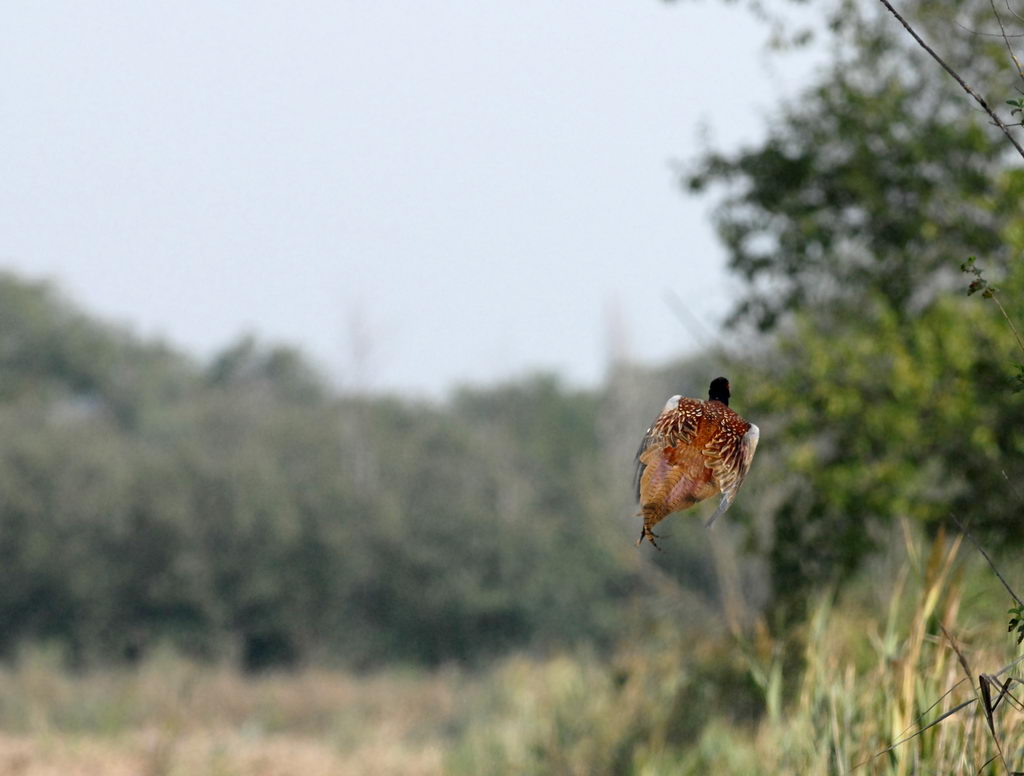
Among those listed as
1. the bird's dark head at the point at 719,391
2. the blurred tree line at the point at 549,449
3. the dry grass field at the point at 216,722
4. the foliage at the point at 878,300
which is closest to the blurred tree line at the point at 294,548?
the blurred tree line at the point at 549,449

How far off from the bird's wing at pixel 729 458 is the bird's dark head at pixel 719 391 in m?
0.05

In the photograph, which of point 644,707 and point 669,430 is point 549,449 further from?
point 669,430

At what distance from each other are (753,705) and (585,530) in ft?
87.0

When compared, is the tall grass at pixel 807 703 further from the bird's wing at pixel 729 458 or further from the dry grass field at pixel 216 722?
the dry grass field at pixel 216 722

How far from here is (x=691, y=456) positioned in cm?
125

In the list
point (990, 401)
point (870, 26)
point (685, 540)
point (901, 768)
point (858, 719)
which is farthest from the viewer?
point (685, 540)

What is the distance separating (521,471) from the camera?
41.4 metres

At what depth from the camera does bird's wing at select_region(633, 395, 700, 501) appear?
1262 millimetres

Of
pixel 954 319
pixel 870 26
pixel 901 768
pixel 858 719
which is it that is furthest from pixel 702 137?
pixel 901 768

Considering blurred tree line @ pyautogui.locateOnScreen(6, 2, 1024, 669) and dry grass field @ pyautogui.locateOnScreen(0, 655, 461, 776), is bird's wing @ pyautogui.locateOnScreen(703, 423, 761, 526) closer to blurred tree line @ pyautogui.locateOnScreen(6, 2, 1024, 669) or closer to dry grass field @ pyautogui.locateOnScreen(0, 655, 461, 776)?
blurred tree line @ pyautogui.locateOnScreen(6, 2, 1024, 669)

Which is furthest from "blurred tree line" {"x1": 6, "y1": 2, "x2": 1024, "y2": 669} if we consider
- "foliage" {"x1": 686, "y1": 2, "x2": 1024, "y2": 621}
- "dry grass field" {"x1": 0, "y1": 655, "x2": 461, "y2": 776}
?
"dry grass field" {"x1": 0, "y1": 655, "x2": 461, "y2": 776}

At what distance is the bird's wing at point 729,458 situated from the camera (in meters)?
1.24

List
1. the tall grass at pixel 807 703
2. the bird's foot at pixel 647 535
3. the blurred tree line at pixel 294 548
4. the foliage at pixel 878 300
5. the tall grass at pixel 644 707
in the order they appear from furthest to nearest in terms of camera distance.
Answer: the blurred tree line at pixel 294 548 < the foliage at pixel 878 300 < the tall grass at pixel 644 707 < the tall grass at pixel 807 703 < the bird's foot at pixel 647 535

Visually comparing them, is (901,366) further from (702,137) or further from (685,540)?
(685,540)
